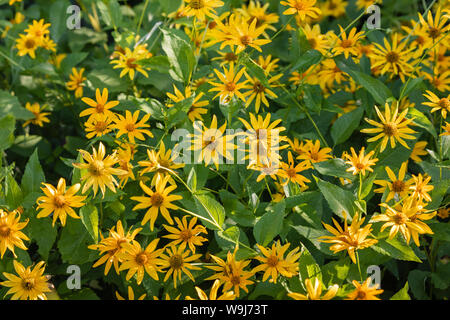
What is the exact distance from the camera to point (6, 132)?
4.22 feet

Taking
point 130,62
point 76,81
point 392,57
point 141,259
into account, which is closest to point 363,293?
point 141,259

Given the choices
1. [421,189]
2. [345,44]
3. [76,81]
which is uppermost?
[76,81]

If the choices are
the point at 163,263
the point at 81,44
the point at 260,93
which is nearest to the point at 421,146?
the point at 260,93

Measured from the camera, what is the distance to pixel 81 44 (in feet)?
6.30

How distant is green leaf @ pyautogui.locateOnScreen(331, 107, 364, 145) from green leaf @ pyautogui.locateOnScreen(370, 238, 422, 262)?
0.34 metres

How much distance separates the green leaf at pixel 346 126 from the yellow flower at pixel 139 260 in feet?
1.84

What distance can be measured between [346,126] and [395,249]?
1.27 feet

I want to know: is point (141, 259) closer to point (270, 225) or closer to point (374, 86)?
point (270, 225)

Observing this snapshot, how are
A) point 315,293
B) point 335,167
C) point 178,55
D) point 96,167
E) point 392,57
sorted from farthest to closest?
point 392,57 < point 178,55 < point 335,167 < point 96,167 < point 315,293

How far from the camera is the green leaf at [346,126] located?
129 centimetres

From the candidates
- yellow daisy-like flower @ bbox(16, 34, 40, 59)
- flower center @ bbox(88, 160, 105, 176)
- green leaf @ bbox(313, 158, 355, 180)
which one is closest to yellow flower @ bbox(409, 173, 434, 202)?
green leaf @ bbox(313, 158, 355, 180)

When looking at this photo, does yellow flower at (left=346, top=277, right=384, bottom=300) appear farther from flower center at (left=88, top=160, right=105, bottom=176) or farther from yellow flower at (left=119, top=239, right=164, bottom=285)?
flower center at (left=88, top=160, right=105, bottom=176)

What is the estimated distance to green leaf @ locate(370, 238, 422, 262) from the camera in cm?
100
